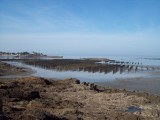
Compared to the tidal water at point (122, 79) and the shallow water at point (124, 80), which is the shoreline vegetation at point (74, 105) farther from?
the tidal water at point (122, 79)

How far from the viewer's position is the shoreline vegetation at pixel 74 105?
43.1 ft

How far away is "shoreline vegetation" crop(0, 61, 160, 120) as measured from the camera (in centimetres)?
1312

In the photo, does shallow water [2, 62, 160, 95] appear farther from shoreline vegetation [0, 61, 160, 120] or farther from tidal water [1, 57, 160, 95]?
shoreline vegetation [0, 61, 160, 120]

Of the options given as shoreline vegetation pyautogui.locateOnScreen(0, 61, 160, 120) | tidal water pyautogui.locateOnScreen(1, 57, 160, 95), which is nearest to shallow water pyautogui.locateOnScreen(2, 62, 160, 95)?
tidal water pyautogui.locateOnScreen(1, 57, 160, 95)

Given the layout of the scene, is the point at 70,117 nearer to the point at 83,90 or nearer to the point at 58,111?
the point at 58,111


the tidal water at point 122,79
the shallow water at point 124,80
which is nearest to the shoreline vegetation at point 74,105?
the shallow water at point 124,80

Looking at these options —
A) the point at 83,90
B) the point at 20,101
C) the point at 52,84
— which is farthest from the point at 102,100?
the point at 52,84

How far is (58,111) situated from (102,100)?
191 inches

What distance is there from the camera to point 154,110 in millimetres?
15789

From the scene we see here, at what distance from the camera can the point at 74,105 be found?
53.8 feet

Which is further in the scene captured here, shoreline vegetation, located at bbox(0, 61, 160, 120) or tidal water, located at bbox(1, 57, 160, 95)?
tidal water, located at bbox(1, 57, 160, 95)

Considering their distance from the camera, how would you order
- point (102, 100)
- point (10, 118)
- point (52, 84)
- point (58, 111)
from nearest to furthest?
point (10, 118)
point (58, 111)
point (102, 100)
point (52, 84)

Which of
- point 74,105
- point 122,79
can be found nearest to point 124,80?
point 122,79

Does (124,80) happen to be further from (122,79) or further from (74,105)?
(74,105)
